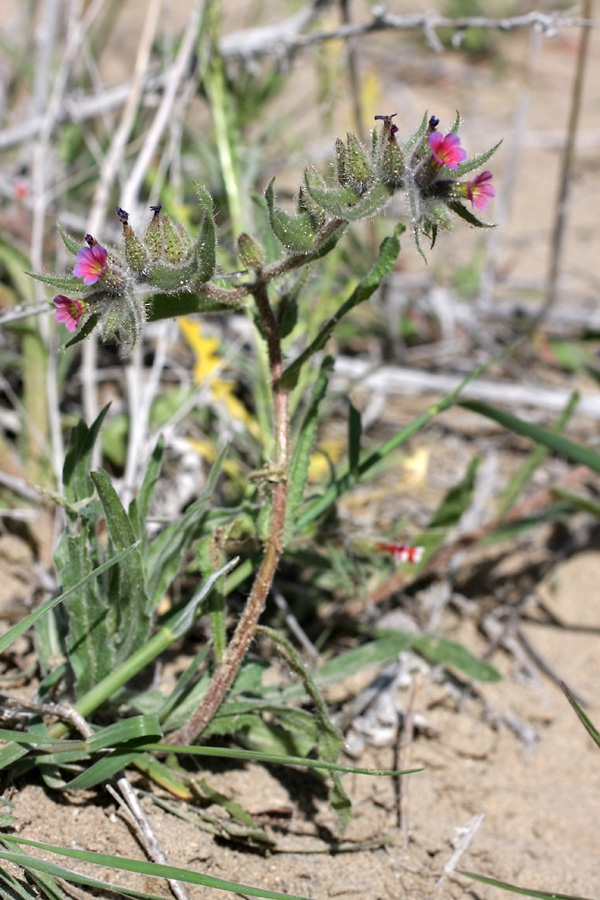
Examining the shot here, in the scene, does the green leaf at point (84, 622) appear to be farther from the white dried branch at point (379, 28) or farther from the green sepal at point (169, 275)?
the white dried branch at point (379, 28)

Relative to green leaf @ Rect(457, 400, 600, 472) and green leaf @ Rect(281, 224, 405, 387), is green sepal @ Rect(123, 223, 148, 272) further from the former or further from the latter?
green leaf @ Rect(457, 400, 600, 472)

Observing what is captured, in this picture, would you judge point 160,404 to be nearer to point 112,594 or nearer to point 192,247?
point 112,594

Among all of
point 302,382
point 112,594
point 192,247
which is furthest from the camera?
point 302,382

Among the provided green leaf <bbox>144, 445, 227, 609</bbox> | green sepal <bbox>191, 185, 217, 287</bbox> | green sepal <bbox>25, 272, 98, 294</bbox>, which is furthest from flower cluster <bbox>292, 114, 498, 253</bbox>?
green leaf <bbox>144, 445, 227, 609</bbox>

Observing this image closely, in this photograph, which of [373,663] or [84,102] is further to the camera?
[84,102]

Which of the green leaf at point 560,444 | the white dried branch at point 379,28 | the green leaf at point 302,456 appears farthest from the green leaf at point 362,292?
the white dried branch at point 379,28

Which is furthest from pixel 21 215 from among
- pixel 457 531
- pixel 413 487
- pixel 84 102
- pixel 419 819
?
pixel 419 819

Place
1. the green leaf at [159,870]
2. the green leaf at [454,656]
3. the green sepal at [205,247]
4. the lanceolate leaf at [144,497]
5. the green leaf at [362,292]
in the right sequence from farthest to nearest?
the green leaf at [454,656]
the lanceolate leaf at [144,497]
the green leaf at [362,292]
the green sepal at [205,247]
the green leaf at [159,870]
